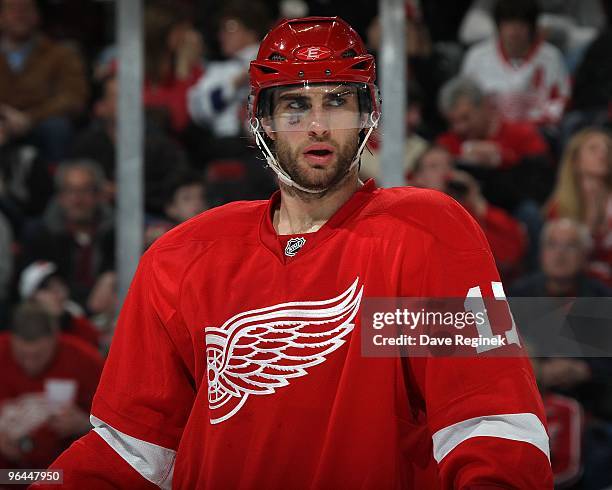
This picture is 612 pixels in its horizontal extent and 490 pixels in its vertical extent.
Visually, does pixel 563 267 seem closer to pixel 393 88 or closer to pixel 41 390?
pixel 393 88

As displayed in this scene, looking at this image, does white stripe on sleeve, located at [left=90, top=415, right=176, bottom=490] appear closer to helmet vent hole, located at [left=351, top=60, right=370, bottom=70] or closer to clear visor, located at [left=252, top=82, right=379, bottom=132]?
clear visor, located at [left=252, top=82, right=379, bottom=132]

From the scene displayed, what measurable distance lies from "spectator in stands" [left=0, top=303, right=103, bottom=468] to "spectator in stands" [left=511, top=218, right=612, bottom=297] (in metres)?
1.27

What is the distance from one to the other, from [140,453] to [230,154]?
183 cm

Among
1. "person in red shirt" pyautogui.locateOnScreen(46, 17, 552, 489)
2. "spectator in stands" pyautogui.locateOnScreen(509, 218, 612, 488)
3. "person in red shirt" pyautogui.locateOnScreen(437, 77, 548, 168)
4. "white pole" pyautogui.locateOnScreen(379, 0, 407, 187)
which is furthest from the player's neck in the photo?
"person in red shirt" pyautogui.locateOnScreen(437, 77, 548, 168)

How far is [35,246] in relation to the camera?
3689mm

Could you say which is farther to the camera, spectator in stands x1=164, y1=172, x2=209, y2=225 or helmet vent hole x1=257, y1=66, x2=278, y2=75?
spectator in stands x1=164, y1=172, x2=209, y2=225

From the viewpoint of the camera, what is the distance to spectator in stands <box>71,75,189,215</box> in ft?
11.7

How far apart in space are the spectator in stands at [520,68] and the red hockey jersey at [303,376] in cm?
184

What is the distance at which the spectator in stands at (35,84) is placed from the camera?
3.87m

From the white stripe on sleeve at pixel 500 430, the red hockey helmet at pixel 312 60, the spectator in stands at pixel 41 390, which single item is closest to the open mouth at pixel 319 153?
the red hockey helmet at pixel 312 60

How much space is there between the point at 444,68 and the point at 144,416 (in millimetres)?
2011

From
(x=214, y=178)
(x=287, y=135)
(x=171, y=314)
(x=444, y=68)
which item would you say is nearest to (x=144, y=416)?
(x=171, y=314)

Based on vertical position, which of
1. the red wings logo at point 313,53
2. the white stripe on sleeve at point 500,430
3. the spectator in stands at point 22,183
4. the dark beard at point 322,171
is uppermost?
the red wings logo at point 313,53

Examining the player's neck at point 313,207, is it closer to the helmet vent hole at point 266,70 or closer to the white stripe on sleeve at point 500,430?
the helmet vent hole at point 266,70
